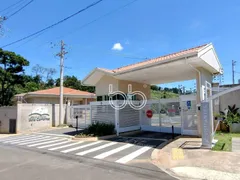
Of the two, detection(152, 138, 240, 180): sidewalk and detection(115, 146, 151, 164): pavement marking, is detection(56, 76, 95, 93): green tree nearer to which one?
detection(115, 146, 151, 164): pavement marking

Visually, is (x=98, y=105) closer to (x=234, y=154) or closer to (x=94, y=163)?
(x=94, y=163)

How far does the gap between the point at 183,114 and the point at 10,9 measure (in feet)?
39.7

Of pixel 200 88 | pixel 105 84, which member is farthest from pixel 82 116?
pixel 200 88

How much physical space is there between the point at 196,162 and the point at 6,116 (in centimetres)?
1949

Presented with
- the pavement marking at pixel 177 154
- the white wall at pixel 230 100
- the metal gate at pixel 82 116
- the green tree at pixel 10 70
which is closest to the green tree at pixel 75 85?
the green tree at pixel 10 70

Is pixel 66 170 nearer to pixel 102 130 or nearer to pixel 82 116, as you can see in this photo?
pixel 102 130

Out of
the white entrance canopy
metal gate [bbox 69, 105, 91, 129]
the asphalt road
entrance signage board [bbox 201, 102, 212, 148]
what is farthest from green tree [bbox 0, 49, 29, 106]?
entrance signage board [bbox 201, 102, 212, 148]

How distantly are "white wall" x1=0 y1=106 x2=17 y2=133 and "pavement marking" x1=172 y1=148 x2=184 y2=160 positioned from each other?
1647 cm

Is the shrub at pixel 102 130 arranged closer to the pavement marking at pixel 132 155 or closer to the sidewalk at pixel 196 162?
the pavement marking at pixel 132 155

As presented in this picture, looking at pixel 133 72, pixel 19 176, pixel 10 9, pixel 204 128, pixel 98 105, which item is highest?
pixel 10 9

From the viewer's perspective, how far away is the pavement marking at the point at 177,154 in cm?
809

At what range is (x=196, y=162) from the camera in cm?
725

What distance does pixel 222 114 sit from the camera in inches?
563

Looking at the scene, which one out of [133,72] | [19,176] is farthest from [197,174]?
[133,72]
